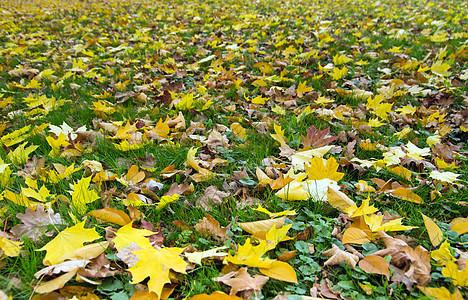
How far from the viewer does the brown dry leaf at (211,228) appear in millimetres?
1285

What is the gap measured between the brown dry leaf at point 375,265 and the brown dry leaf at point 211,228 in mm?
563

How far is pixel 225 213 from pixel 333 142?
1.00 m

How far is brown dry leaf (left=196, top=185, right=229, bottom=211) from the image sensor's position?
4.81 ft

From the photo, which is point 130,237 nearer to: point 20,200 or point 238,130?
point 20,200

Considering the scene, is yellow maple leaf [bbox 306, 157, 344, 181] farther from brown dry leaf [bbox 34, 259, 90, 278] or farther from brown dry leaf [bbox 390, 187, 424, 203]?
brown dry leaf [bbox 34, 259, 90, 278]

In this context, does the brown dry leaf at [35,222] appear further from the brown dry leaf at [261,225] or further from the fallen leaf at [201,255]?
the brown dry leaf at [261,225]

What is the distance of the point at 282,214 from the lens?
1.31 metres

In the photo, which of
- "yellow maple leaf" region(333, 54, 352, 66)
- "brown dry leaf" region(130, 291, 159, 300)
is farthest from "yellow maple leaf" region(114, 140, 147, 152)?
"yellow maple leaf" region(333, 54, 352, 66)

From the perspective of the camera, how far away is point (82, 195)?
4.66ft

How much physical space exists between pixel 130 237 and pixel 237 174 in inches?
27.3

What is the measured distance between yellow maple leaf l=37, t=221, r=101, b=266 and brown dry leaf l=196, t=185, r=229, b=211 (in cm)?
51

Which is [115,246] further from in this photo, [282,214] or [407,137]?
[407,137]

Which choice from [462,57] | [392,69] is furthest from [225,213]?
[462,57]

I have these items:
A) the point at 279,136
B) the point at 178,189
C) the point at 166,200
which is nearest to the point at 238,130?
the point at 279,136
